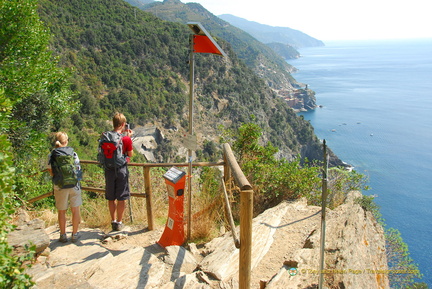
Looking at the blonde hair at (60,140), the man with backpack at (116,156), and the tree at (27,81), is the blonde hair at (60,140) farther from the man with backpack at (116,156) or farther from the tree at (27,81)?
the tree at (27,81)

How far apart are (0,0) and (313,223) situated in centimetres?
769

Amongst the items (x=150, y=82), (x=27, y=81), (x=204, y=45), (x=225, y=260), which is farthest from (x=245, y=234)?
(x=150, y=82)

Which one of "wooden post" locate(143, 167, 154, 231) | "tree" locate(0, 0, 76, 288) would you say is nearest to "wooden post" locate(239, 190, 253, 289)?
"wooden post" locate(143, 167, 154, 231)

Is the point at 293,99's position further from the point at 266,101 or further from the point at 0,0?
the point at 0,0

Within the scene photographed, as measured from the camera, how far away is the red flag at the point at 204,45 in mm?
2893

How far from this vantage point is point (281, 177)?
4.73 meters

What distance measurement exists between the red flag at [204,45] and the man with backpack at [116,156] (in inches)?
39.9

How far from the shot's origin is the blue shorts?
11.2ft

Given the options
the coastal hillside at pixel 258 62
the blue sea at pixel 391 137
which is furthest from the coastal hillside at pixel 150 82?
the coastal hillside at pixel 258 62

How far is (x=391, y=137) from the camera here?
5953 centimetres

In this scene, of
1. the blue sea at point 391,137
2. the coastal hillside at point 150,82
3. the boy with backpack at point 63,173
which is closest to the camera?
the boy with backpack at point 63,173

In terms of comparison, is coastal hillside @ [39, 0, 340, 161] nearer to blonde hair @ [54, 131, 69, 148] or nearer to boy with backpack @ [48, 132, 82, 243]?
boy with backpack @ [48, 132, 82, 243]

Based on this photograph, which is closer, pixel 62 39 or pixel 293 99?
pixel 62 39

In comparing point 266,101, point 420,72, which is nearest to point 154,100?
point 266,101
